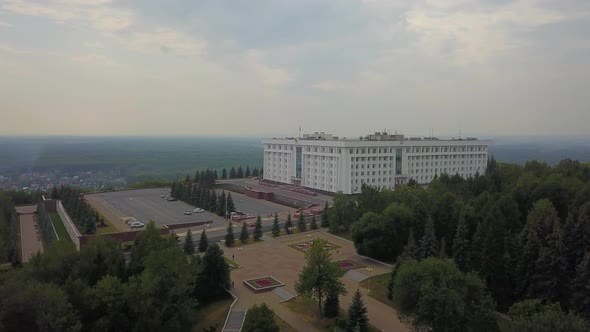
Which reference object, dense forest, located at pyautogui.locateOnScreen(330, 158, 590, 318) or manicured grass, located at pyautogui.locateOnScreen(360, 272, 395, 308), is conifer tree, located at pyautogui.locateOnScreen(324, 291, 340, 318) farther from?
dense forest, located at pyautogui.locateOnScreen(330, 158, 590, 318)

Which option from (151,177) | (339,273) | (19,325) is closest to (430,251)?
(339,273)

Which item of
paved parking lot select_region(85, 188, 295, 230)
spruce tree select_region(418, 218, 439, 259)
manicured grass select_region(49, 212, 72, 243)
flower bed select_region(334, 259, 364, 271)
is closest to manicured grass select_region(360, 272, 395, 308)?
flower bed select_region(334, 259, 364, 271)

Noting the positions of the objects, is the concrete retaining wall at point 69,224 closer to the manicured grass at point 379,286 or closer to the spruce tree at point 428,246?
the manicured grass at point 379,286

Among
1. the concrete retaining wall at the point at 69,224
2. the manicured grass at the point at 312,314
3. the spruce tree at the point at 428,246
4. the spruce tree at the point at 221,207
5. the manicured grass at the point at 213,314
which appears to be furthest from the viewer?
the spruce tree at the point at 221,207

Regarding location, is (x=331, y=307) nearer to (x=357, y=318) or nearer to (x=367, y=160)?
(x=357, y=318)

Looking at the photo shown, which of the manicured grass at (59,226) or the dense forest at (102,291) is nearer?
the dense forest at (102,291)

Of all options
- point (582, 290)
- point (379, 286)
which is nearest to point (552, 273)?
point (582, 290)

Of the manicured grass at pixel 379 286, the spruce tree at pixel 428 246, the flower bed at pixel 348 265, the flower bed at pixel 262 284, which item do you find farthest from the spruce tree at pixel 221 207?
the spruce tree at pixel 428 246
